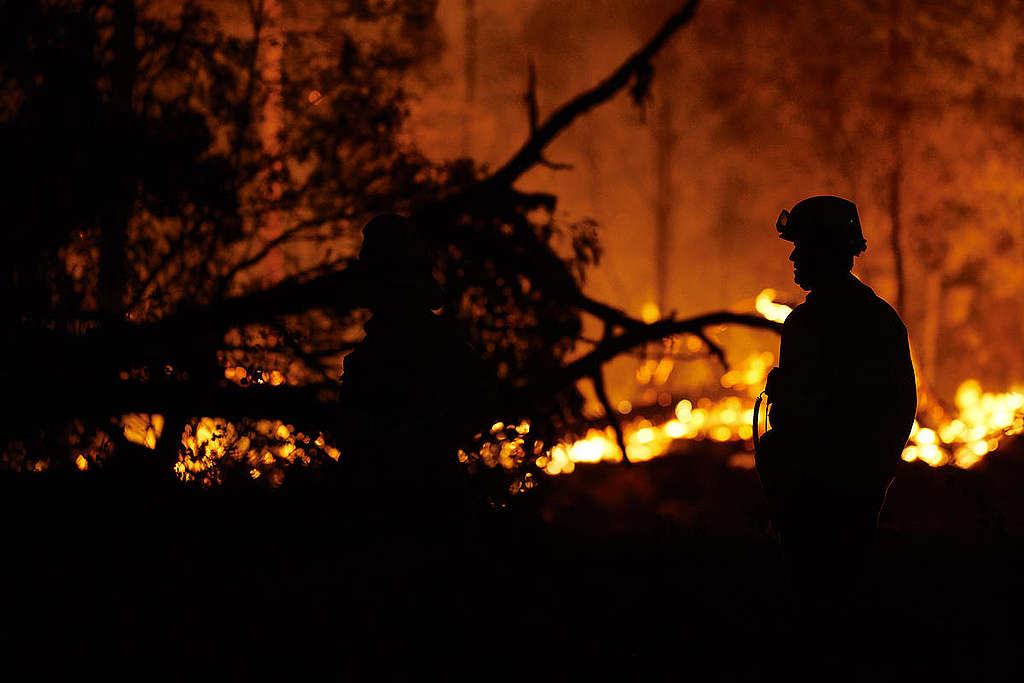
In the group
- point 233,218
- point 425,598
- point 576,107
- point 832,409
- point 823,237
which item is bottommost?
point 425,598

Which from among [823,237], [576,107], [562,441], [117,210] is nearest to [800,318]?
[823,237]

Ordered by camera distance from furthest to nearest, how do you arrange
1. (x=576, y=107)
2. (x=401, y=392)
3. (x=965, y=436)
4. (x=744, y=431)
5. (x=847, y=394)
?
(x=744, y=431)
(x=965, y=436)
(x=576, y=107)
(x=401, y=392)
(x=847, y=394)

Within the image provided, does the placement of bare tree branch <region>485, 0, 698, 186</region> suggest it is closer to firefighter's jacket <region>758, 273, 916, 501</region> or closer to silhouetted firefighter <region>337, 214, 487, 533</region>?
silhouetted firefighter <region>337, 214, 487, 533</region>

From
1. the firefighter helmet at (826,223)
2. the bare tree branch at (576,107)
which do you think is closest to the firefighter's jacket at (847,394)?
the firefighter helmet at (826,223)

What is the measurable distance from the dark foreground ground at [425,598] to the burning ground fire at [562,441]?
37 cm

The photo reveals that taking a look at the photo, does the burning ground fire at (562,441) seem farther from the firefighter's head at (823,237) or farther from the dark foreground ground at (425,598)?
the firefighter's head at (823,237)

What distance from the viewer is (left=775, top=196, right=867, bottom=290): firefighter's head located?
3822mm

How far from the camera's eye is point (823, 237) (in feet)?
12.6

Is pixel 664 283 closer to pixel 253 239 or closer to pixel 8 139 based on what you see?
pixel 253 239

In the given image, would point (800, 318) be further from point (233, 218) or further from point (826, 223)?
point (233, 218)

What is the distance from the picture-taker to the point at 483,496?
237 inches

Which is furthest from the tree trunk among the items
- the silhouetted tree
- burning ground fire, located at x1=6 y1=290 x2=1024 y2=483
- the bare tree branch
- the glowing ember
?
the glowing ember

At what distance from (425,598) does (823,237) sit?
2341 millimetres

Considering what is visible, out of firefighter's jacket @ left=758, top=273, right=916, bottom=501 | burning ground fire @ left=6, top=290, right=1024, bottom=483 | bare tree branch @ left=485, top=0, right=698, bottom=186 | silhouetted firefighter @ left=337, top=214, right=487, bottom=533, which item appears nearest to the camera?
firefighter's jacket @ left=758, top=273, right=916, bottom=501
